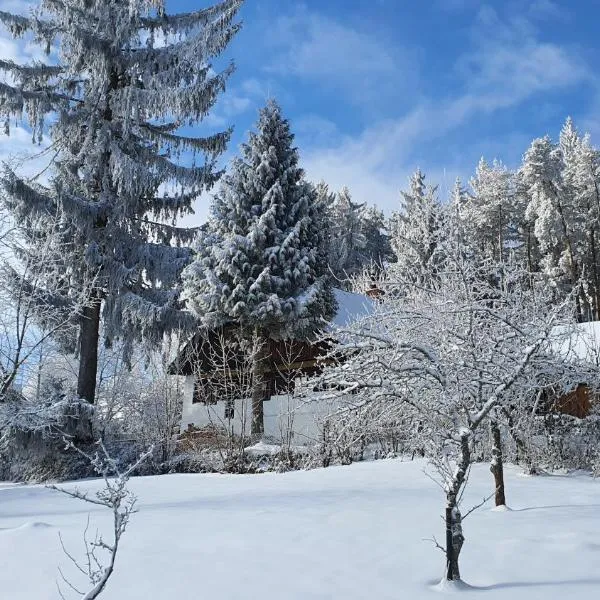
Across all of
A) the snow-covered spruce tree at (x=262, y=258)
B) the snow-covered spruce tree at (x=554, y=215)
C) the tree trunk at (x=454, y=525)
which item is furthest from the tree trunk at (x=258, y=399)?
the snow-covered spruce tree at (x=554, y=215)

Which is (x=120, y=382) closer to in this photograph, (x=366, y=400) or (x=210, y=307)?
(x=210, y=307)

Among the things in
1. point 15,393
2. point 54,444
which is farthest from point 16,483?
point 15,393

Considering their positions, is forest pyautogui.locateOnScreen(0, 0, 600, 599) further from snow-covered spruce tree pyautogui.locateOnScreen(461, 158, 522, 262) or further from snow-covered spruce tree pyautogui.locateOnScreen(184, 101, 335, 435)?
snow-covered spruce tree pyautogui.locateOnScreen(461, 158, 522, 262)

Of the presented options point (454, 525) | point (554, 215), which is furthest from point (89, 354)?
point (554, 215)

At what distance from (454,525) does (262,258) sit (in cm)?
1553

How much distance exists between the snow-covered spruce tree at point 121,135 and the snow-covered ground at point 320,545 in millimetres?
7926

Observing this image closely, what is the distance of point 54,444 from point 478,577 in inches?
520

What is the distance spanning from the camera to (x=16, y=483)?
52.4ft

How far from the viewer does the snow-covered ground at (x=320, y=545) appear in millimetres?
5129

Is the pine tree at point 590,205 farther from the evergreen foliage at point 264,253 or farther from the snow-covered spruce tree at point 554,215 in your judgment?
the evergreen foliage at point 264,253

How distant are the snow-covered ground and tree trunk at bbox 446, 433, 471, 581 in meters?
0.25

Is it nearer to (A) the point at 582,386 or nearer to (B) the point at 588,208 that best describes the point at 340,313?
(A) the point at 582,386

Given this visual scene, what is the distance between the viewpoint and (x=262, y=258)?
2016 cm

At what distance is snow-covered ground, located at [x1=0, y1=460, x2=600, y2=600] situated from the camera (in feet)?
16.8
